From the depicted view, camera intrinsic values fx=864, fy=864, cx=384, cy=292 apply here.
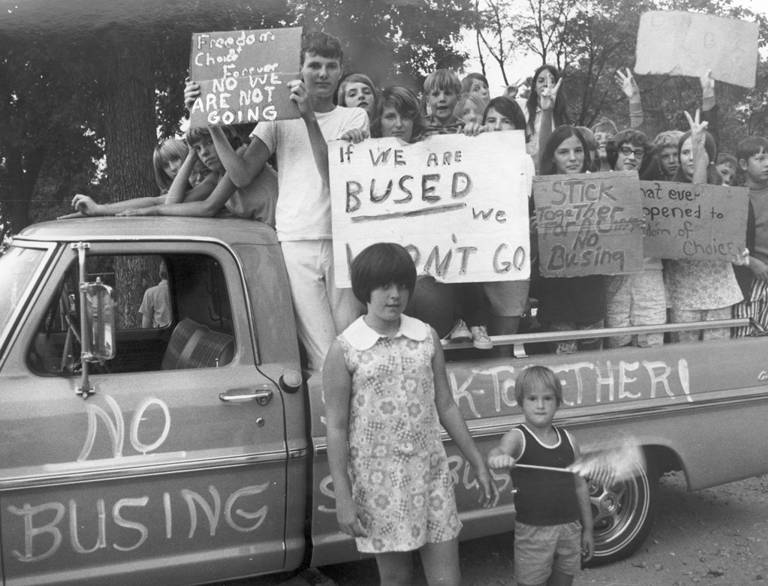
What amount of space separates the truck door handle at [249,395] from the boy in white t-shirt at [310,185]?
299mm

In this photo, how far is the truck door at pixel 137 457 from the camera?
3078 mm

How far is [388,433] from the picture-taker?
2.81 metres

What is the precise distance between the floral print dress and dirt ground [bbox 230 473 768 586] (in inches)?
51.5

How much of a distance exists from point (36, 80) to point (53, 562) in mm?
7442

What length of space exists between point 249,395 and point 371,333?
76 cm

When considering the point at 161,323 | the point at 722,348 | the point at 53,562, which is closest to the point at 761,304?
→ the point at 722,348

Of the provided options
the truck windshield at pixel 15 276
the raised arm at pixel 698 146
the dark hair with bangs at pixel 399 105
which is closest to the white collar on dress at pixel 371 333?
the truck windshield at pixel 15 276

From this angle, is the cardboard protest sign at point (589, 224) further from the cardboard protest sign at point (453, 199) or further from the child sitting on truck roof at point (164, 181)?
the child sitting on truck roof at point (164, 181)

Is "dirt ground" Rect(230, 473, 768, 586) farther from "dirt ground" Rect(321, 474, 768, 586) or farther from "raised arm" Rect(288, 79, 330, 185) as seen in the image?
"raised arm" Rect(288, 79, 330, 185)

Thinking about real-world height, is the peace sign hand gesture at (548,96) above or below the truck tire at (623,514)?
above

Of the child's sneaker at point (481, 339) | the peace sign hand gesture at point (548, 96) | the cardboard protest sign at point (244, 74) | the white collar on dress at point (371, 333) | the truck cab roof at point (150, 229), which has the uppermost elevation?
the peace sign hand gesture at point (548, 96)

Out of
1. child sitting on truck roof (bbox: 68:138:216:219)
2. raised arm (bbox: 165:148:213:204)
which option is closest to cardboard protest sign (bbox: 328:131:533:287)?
raised arm (bbox: 165:148:213:204)

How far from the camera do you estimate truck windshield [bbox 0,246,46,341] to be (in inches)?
126

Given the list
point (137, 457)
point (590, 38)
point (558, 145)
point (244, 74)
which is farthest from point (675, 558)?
point (590, 38)
